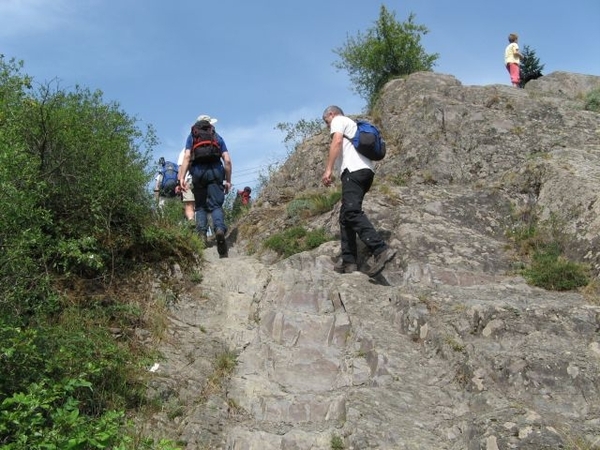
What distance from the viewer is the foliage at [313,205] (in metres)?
10.4

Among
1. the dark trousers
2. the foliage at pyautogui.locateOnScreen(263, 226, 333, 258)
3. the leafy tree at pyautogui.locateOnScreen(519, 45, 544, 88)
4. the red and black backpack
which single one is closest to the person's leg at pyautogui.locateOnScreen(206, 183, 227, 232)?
the red and black backpack

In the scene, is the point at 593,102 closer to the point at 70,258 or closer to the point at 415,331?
the point at 415,331

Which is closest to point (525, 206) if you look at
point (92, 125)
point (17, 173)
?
point (92, 125)

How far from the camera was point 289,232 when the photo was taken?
980 centimetres

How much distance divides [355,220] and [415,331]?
180 centimetres

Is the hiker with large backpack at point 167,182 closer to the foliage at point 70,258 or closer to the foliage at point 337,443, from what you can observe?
the foliage at point 70,258

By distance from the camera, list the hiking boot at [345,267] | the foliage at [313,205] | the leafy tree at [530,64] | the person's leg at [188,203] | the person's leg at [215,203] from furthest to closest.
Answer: the leafy tree at [530,64]
the person's leg at [188,203]
the foliage at [313,205]
the person's leg at [215,203]
the hiking boot at [345,267]

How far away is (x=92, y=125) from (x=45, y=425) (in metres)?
4.68

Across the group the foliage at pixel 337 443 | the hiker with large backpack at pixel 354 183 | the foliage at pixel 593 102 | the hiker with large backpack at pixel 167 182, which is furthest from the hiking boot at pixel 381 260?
the foliage at pixel 593 102

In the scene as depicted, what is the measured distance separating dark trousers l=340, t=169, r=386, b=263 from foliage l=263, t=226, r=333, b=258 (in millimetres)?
1018

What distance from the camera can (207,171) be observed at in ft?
32.4

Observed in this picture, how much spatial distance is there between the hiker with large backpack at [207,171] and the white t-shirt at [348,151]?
221 centimetres

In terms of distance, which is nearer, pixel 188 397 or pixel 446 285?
→ pixel 188 397

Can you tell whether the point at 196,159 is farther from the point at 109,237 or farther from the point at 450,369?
the point at 450,369
